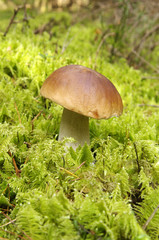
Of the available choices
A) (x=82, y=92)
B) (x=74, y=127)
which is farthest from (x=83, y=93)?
(x=74, y=127)

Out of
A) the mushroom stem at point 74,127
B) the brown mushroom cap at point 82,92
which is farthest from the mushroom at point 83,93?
the mushroom stem at point 74,127

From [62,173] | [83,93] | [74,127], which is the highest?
[83,93]

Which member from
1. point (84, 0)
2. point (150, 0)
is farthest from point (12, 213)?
point (84, 0)

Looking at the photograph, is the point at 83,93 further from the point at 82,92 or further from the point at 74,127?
the point at 74,127

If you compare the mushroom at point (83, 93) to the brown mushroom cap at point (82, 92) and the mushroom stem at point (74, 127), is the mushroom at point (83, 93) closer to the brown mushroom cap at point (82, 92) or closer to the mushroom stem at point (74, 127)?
the brown mushroom cap at point (82, 92)

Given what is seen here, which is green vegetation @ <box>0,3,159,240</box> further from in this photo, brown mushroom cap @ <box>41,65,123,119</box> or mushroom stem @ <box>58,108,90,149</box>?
brown mushroom cap @ <box>41,65,123,119</box>

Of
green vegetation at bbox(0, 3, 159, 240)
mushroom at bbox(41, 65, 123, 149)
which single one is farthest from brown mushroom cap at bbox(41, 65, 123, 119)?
green vegetation at bbox(0, 3, 159, 240)

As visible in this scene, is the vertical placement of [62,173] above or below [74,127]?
below
